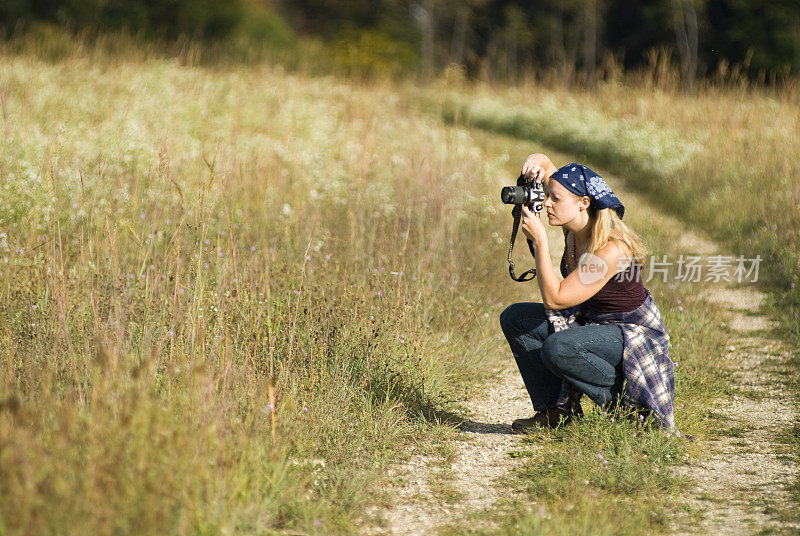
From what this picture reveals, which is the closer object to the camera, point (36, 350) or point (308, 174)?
point (36, 350)

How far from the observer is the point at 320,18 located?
36156mm

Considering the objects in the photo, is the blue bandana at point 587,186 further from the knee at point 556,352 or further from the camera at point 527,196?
the knee at point 556,352

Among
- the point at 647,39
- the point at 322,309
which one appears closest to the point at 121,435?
the point at 322,309

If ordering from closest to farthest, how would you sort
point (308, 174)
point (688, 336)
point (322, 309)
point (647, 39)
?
1. point (322, 309)
2. point (688, 336)
3. point (308, 174)
4. point (647, 39)

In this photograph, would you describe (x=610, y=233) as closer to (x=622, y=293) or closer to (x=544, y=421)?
(x=622, y=293)

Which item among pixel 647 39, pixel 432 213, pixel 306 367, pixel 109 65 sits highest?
pixel 647 39

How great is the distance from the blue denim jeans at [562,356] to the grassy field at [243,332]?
0.19m

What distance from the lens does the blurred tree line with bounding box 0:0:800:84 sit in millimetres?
23406

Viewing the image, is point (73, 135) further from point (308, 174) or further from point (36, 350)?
point (36, 350)

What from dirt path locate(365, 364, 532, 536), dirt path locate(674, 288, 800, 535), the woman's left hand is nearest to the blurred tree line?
dirt path locate(674, 288, 800, 535)

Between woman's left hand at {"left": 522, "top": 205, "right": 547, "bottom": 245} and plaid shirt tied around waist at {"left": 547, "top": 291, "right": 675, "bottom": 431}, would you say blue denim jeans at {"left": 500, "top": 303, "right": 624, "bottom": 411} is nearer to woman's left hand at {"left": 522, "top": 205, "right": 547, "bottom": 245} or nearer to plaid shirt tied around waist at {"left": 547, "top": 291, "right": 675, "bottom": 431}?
plaid shirt tied around waist at {"left": 547, "top": 291, "right": 675, "bottom": 431}

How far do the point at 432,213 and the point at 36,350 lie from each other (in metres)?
3.37

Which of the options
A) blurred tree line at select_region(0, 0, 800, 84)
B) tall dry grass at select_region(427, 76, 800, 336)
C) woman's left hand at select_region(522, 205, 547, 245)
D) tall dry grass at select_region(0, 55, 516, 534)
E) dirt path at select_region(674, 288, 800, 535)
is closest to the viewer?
tall dry grass at select_region(0, 55, 516, 534)

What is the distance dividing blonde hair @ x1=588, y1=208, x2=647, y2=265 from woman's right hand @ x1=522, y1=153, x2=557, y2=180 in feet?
1.35
